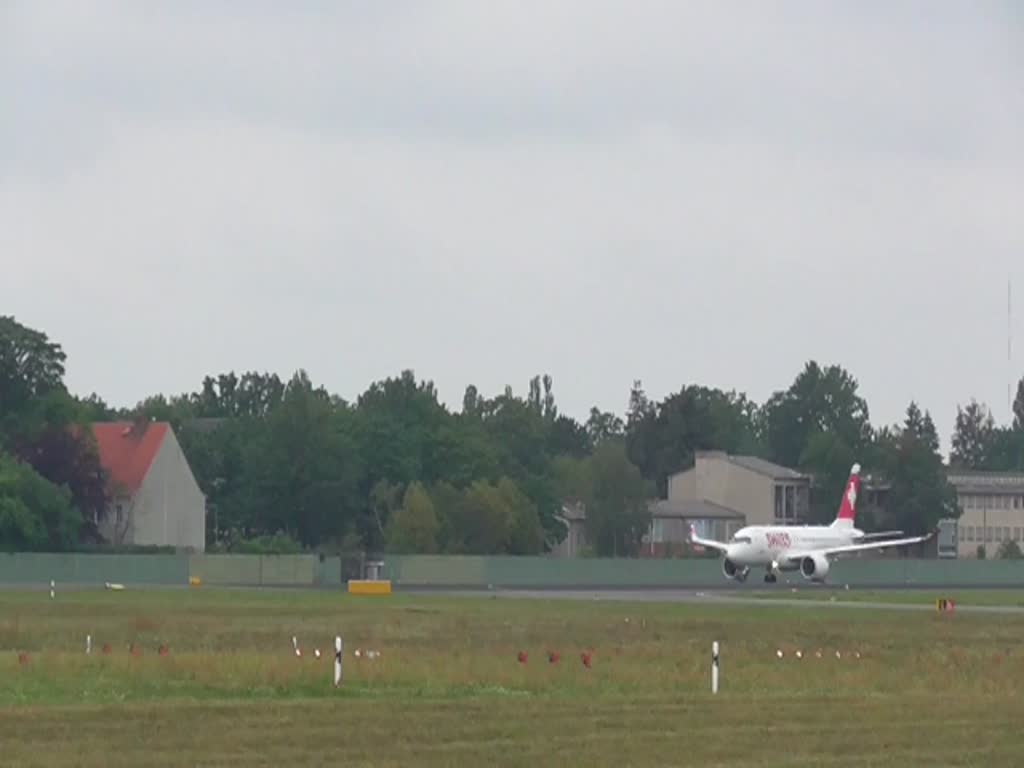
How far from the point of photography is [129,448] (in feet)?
443

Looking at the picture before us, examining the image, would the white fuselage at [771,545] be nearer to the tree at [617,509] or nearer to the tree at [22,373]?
the tree at [22,373]

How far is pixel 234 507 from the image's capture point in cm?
14512

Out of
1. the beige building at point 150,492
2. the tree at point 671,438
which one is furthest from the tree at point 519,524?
the tree at point 671,438

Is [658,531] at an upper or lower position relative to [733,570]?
upper

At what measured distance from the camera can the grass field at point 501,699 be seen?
2408 cm

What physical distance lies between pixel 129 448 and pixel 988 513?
7979 cm

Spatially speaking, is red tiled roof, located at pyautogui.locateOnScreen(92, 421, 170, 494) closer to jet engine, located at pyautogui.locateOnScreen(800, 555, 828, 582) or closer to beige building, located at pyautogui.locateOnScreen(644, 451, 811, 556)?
jet engine, located at pyautogui.locateOnScreen(800, 555, 828, 582)

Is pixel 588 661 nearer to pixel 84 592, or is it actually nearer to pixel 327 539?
pixel 84 592

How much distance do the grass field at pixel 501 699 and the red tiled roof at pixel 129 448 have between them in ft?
250

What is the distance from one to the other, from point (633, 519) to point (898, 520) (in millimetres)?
19930

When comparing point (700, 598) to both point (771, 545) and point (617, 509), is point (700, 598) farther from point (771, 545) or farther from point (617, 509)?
point (617, 509)

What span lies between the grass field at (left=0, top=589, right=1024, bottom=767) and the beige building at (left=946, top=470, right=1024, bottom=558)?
5105 inches

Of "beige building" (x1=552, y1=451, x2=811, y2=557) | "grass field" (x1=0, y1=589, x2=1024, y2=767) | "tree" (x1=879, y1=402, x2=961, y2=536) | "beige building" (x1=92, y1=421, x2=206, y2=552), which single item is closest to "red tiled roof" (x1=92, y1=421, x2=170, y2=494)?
"beige building" (x1=92, y1=421, x2=206, y2=552)

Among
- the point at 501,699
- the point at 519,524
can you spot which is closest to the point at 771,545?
the point at 519,524
